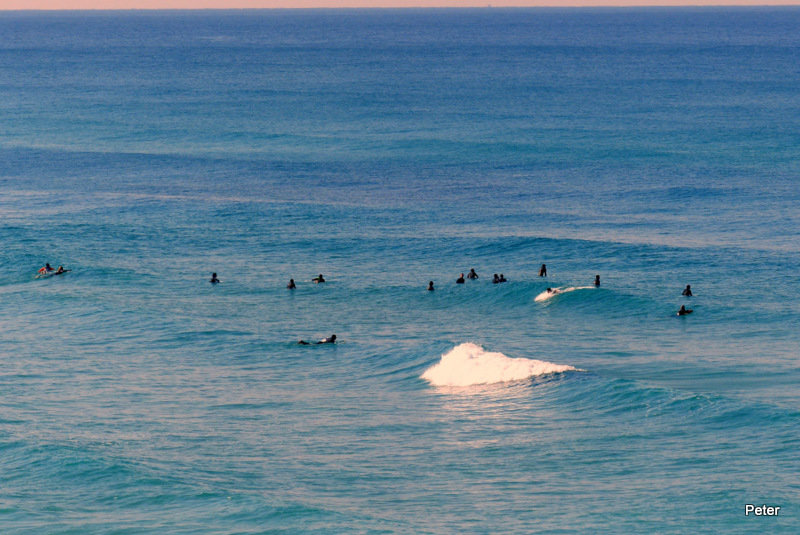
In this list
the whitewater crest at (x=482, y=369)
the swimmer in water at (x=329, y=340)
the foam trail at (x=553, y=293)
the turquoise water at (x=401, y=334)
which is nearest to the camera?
the turquoise water at (x=401, y=334)

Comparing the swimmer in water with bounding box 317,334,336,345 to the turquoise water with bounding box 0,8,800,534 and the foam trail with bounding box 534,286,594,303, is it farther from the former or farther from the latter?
the foam trail with bounding box 534,286,594,303

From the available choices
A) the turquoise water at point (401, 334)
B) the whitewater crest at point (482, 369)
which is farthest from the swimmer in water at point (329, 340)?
the whitewater crest at point (482, 369)

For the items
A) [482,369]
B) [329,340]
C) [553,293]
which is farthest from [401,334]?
[553,293]

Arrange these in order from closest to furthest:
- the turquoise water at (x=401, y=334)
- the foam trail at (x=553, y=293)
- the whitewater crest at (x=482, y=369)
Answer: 1. the turquoise water at (x=401, y=334)
2. the whitewater crest at (x=482, y=369)
3. the foam trail at (x=553, y=293)

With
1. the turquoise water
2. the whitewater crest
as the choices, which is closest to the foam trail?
the turquoise water

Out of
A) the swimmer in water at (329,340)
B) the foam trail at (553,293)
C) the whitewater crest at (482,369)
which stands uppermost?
the foam trail at (553,293)

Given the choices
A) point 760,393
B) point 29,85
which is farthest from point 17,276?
point 29,85

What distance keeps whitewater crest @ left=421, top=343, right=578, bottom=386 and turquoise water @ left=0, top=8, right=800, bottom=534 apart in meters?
0.13

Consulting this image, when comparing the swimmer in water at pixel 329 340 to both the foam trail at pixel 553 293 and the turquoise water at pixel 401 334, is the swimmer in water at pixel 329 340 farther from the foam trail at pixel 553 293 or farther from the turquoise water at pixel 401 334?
the foam trail at pixel 553 293

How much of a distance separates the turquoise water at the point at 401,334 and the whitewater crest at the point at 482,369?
5.1 inches

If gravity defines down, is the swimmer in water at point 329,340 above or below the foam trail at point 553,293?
below

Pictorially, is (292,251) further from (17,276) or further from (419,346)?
(419,346)

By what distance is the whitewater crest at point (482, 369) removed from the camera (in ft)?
127

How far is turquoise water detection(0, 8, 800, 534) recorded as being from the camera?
2864 cm
